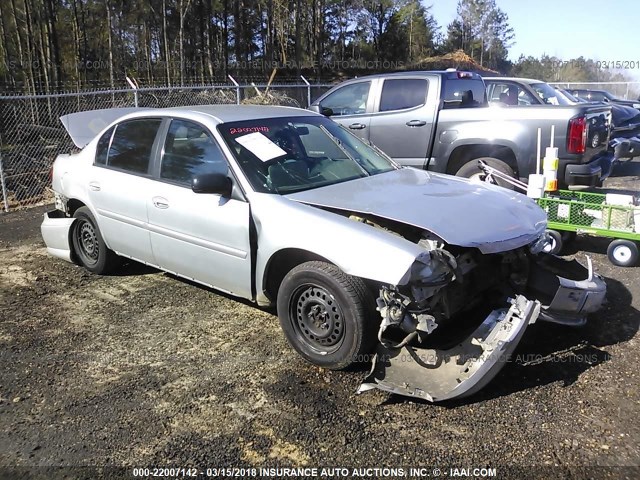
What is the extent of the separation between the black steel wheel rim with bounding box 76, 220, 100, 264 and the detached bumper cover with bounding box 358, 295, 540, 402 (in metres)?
3.48

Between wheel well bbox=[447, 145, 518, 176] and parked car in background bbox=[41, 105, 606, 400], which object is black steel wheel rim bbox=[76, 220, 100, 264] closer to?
parked car in background bbox=[41, 105, 606, 400]

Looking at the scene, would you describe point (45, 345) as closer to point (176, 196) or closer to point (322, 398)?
point (176, 196)

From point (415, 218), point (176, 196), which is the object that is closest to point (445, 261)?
point (415, 218)

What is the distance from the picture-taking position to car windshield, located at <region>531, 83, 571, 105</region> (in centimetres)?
980

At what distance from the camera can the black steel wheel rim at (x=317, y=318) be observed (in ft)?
12.0

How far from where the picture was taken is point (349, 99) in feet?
28.1

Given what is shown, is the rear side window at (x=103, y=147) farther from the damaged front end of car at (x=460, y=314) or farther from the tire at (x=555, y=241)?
the tire at (x=555, y=241)

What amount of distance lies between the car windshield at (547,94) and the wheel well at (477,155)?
315 centimetres

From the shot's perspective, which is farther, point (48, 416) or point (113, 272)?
point (113, 272)

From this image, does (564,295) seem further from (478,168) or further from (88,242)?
(88,242)

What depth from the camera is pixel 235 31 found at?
40.9 m

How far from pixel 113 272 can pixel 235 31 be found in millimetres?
38499

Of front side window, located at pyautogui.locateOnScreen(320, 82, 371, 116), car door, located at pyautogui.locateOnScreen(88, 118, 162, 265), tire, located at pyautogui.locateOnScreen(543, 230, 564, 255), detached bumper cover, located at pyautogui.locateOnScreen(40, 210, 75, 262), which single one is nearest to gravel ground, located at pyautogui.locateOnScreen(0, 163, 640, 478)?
car door, located at pyautogui.locateOnScreen(88, 118, 162, 265)

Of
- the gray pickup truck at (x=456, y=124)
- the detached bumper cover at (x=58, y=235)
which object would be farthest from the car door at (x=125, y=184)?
the gray pickup truck at (x=456, y=124)
